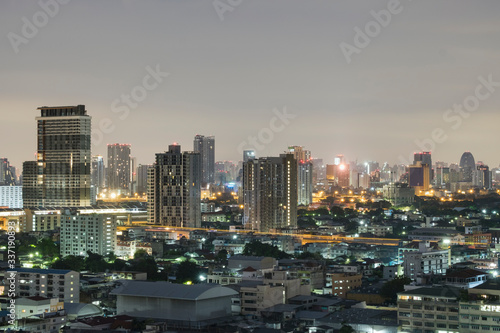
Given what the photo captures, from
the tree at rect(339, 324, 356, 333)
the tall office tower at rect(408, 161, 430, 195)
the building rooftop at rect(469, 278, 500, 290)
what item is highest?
the tall office tower at rect(408, 161, 430, 195)

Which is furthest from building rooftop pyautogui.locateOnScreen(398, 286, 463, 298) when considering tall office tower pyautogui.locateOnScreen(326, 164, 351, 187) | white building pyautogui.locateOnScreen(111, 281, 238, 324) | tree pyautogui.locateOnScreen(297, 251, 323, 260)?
tall office tower pyautogui.locateOnScreen(326, 164, 351, 187)

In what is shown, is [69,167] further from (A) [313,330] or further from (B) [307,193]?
(A) [313,330]

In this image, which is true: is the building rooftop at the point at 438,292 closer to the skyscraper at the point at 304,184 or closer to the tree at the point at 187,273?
the tree at the point at 187,273

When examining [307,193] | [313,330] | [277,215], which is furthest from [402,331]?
[307,193]

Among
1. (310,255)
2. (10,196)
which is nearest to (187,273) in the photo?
(310,255)

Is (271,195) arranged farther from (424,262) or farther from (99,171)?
(99,171)

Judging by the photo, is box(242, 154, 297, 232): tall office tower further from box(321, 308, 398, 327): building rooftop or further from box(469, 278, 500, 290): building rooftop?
box(469, 278, 500, 290): building rooftop

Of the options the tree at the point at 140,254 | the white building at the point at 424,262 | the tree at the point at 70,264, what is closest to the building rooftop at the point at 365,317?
the white building at the point at 424,262

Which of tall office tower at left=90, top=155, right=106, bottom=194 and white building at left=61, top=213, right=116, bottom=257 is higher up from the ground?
tall office tower at left=90, top=155, right=106, bottom=194
